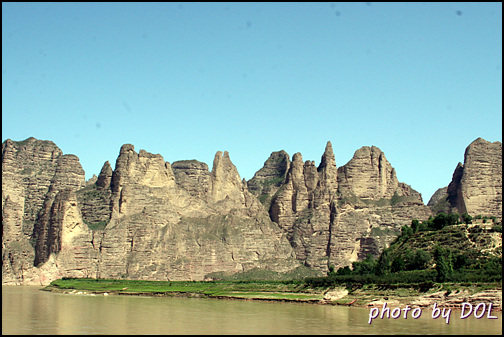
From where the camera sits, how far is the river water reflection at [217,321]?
218 ft

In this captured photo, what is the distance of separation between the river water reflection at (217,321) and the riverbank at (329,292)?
12.3 ft

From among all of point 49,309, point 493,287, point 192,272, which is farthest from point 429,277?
point 192,272

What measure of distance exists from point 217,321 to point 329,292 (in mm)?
38662

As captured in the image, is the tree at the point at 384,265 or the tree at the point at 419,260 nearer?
the tree at the point at 419,260

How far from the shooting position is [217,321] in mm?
75875

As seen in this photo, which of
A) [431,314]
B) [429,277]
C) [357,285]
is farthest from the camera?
[357,285]

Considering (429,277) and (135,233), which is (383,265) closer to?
(429,277)

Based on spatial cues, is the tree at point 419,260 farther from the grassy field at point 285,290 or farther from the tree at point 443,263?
the grassy field at point 285,290

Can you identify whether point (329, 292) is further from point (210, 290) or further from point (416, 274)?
point (210, 290)

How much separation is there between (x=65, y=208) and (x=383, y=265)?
102577mm

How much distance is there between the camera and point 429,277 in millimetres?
97688

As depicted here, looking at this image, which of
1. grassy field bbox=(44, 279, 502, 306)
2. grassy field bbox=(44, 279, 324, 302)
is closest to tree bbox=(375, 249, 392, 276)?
grassy field bbox=(44, 279, 502, 306)

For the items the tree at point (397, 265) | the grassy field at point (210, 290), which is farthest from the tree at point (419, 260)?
the grassy field at point (210, 290)

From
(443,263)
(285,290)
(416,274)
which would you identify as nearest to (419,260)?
(416,274)
